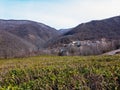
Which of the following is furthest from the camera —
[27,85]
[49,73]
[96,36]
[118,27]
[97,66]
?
[118,27]

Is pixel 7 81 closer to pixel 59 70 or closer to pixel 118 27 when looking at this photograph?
pixel 59 70

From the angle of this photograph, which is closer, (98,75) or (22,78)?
(98,75)

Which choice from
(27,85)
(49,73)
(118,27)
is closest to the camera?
(27,85)

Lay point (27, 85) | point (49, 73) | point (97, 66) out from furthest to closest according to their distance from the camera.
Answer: point (97, 66) < point (49, 73) < point (27, 85)

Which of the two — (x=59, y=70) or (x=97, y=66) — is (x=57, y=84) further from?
(x=97, y=66)

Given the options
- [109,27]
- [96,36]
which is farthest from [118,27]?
[96,36]

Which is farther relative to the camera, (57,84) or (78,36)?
(78,36)

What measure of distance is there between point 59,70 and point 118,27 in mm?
184660

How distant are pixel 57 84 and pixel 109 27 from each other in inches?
7359

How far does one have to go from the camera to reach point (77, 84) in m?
14.8

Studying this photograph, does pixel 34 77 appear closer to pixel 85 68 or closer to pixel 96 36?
pixel 85 68

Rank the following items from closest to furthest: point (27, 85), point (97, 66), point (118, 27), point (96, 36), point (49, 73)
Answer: point (27, 85) < point (49, 73) < point (97, 66) < point (96, 36) < point (118, 27)

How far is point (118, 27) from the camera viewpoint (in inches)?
7800

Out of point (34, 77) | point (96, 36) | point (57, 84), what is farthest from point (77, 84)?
point (96, 36)
